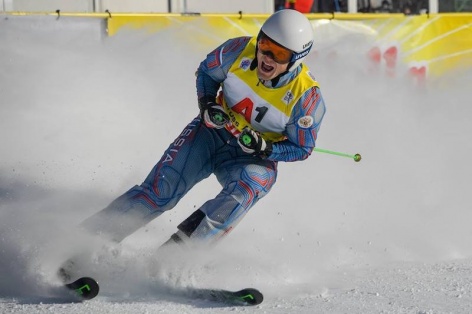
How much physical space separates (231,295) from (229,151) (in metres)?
1.14

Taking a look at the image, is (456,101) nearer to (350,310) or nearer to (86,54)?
(86,54)

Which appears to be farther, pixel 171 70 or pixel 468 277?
pixel 171 70

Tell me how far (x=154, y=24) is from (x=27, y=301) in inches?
184

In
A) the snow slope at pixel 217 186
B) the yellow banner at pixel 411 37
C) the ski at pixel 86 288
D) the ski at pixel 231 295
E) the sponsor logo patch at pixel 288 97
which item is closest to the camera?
the ski at pixel 86 288

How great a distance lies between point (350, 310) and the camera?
5488 millimetres

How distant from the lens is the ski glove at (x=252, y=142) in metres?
5.96

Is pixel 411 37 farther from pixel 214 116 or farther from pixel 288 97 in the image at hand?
pixel 214 116

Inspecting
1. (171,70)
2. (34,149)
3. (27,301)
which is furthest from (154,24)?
(27,301)

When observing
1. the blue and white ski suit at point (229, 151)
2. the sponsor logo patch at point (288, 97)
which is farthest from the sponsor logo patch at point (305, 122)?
the sponsor logo patch at point (288, 97)

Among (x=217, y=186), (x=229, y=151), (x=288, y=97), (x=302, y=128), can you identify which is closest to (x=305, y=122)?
(x=302, y=128)

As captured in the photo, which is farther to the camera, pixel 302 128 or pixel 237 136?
pixel 237 136

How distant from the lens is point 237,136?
6.21 m

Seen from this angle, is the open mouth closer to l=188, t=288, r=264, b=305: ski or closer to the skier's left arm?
the skier's left arm

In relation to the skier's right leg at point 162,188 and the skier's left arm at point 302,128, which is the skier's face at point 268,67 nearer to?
the skier's left arm at point 302,128
